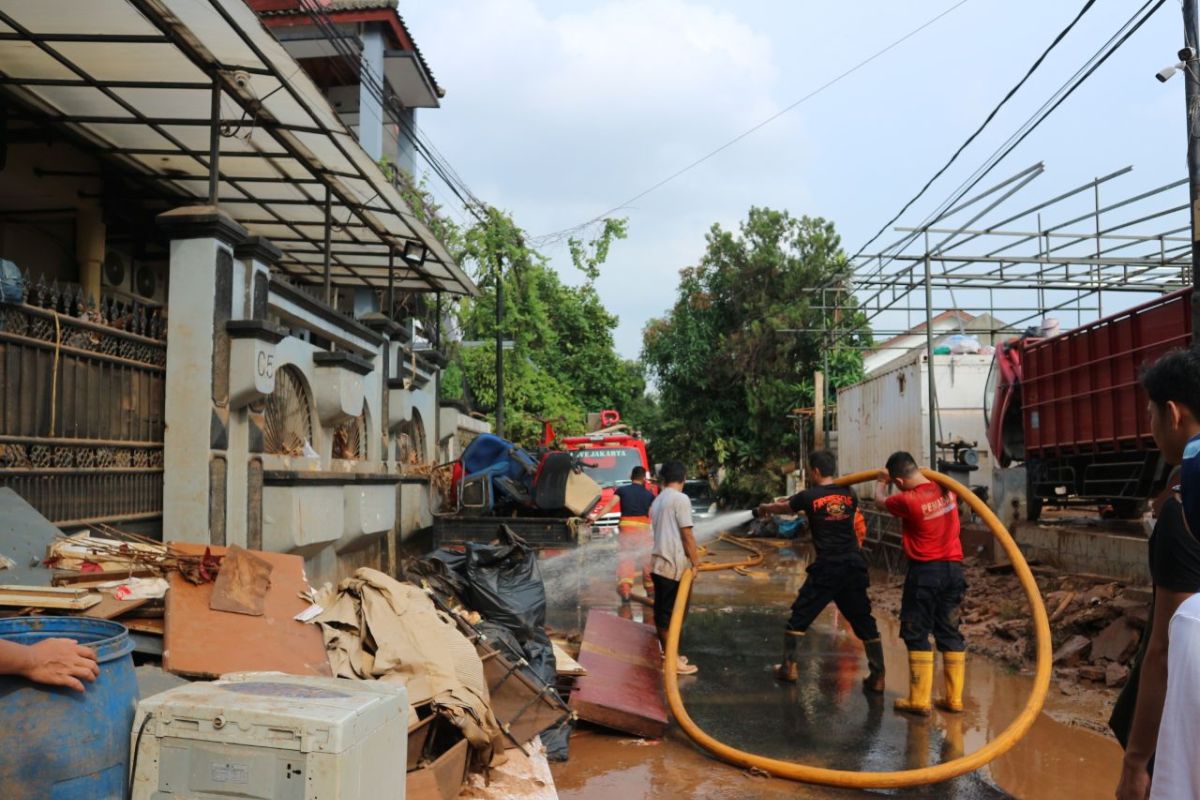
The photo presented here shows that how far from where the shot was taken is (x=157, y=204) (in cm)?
1117

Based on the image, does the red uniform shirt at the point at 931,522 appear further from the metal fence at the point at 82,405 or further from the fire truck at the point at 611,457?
the fire truck at the point at 611,457

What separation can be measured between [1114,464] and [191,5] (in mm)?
10355

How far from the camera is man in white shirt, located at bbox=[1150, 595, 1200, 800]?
1.82 meters

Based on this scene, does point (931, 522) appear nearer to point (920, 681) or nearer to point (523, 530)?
point (920, 681)

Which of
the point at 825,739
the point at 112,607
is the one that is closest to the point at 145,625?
the point at 112,607

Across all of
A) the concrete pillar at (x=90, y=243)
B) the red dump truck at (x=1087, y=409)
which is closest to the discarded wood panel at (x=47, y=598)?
the concrete pillar at (x=90, y=243)

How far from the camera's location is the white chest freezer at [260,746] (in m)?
2.71

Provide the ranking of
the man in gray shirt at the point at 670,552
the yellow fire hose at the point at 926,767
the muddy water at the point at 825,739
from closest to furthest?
1. the yellow fire hose at the point at 926,767
2. the muddy water at the point at 825,739
3. the man in gray shirt at the point at 670,552

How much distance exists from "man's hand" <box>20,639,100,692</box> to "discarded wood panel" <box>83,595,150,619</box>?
1156mm

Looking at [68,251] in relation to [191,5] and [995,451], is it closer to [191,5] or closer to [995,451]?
[191,5]

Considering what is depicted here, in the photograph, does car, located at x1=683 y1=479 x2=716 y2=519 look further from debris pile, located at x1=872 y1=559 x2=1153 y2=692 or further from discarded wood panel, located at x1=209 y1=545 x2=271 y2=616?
discarded wood panel, located at x1=209 y1=545 x2=271 y2=616

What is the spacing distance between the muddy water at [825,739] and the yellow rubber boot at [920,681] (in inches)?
4.8

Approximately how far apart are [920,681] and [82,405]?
5.96m

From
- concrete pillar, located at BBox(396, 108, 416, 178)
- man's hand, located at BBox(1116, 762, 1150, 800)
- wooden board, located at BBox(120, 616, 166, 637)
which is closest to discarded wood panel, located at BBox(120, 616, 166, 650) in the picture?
wooden board, located at BBox(120, 616, 166, 637)
